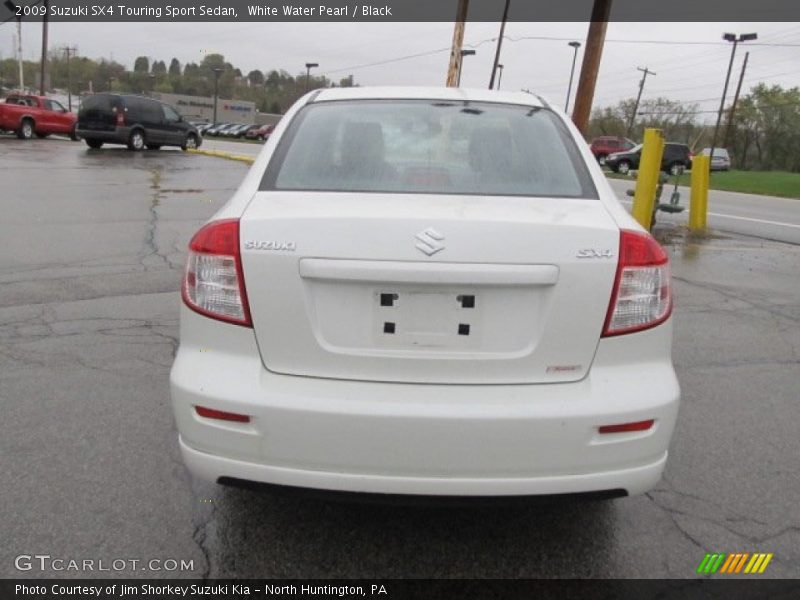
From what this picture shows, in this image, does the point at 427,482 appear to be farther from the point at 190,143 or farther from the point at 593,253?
the point at 190,143

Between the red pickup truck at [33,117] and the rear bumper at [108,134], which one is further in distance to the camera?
the red pickup truck at [33,117]

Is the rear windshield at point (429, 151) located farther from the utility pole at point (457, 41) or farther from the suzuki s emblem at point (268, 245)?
the utility pole at point (457, 41)

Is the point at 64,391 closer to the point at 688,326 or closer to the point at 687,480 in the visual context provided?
the point at 687,480

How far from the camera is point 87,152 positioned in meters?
23.0

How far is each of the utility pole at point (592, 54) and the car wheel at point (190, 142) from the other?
18.0m

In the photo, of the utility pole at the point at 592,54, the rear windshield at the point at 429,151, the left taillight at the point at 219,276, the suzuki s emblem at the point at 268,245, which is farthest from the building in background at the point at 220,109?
the suzuki s emblem at the point at 268,245

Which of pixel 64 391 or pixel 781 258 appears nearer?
pixel 64 391

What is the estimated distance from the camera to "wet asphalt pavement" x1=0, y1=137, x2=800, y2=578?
8.55 ft

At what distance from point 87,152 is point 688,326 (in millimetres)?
21824

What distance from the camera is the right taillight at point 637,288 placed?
7.64 ft

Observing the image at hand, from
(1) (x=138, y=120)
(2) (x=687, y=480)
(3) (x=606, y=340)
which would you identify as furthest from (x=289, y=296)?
(1) (x=138, y=120)

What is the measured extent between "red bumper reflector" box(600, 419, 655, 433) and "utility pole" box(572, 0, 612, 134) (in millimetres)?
11322

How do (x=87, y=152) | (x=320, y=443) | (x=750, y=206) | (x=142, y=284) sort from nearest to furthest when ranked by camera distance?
(x=320, y=443) < (x=142, y=284) < (x=750, y=206) < (x=87, y=152)

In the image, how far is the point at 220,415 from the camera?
2277mm
